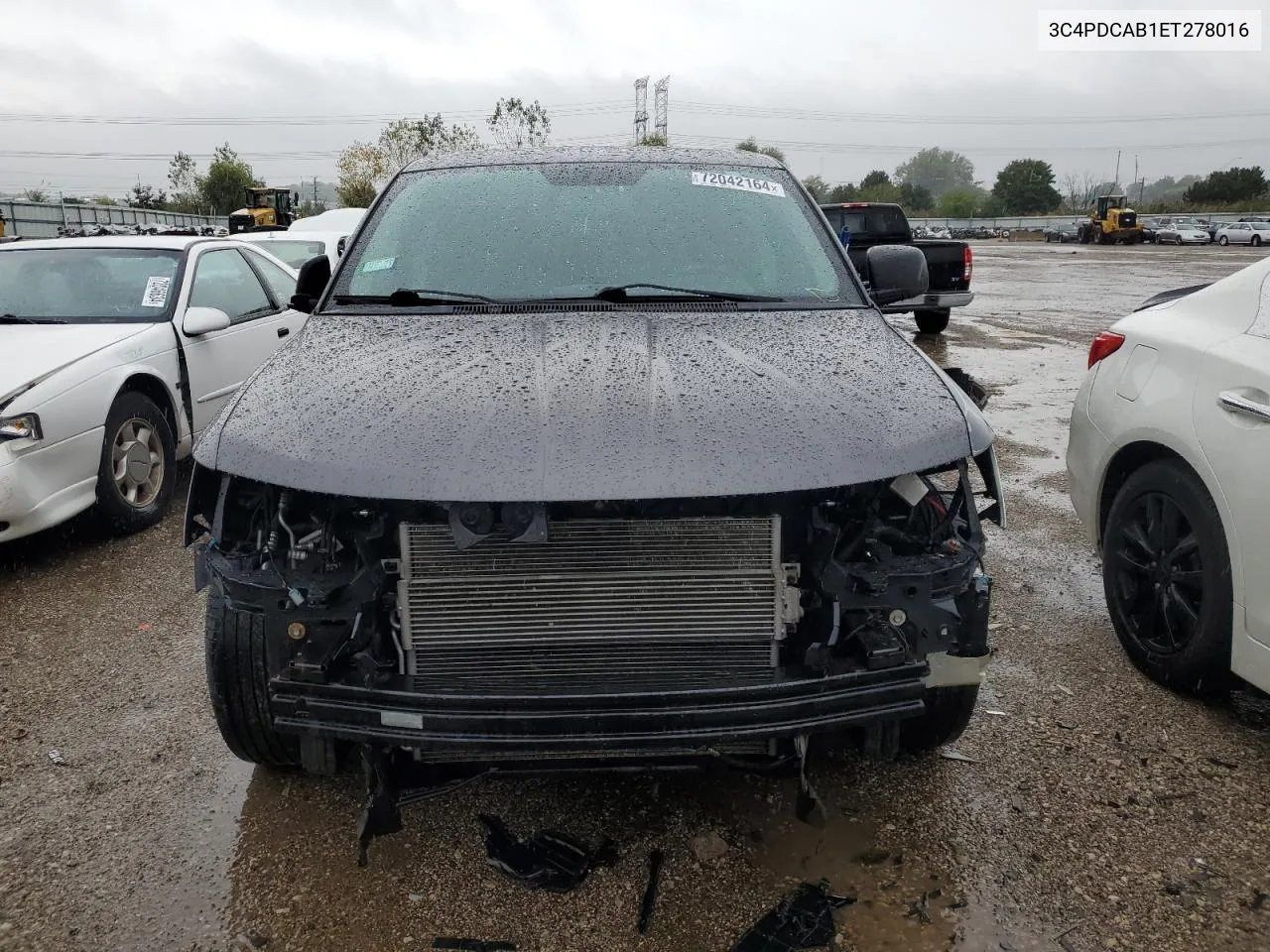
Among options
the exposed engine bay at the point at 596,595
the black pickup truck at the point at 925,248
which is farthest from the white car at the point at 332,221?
the exposed engine bay at the point at 596,595

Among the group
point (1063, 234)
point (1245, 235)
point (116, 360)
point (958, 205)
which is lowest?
point (116, 360)

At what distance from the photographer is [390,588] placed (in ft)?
7.55

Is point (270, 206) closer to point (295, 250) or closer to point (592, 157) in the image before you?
point (295, 250)

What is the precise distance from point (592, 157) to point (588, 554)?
2174mm

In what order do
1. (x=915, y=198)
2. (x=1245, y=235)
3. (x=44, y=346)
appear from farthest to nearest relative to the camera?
1. (x=915, y=198)
2. (x=1245, y=235)
3. (x=44, y=346)

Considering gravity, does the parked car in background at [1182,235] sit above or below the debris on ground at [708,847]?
above

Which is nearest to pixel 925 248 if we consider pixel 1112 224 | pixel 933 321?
pixel 933 321

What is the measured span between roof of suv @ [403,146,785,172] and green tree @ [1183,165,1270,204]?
76423mm

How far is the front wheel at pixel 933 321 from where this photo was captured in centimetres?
1322

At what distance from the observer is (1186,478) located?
3199 mm

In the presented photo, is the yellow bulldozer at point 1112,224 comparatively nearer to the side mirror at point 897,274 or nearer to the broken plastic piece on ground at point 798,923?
the side mirror at point 897,274

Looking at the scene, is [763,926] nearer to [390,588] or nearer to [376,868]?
[376,868]

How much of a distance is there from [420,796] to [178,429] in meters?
3.95

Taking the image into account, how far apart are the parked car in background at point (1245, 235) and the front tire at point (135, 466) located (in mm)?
49834
